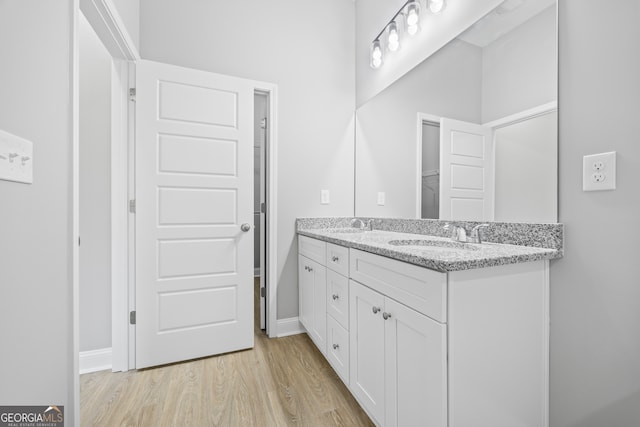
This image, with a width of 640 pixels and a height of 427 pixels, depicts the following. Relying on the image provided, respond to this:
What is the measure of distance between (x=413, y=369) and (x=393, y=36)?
2.08m

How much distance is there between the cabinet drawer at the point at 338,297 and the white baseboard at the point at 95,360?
1462 millimetres

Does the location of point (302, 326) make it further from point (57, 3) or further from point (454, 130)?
point (57, 3)

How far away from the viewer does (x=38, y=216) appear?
81 cm

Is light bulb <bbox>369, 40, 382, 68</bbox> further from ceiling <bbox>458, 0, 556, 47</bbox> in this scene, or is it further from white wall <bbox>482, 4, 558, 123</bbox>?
white wall <bbox>482, 4, 558, 123</bbox>

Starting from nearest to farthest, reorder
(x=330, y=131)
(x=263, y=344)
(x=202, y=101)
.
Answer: (x=202, y=101)
(x=263, y=344)
(x=330, y=131)

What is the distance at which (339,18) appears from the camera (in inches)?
97.7

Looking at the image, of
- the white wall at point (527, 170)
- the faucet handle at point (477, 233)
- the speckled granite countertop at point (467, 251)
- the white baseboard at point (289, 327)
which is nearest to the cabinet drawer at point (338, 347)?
the speckled granite countertop at point (467, 251)

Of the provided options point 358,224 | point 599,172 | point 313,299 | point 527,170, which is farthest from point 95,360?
point 599,172

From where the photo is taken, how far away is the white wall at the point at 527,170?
42.8 inches

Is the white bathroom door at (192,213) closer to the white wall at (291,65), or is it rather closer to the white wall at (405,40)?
the white wall at (291,65)

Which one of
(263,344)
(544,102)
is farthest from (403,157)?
(263,344)

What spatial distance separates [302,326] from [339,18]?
269cm

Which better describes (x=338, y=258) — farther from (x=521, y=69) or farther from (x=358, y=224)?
(x=521, y=69)

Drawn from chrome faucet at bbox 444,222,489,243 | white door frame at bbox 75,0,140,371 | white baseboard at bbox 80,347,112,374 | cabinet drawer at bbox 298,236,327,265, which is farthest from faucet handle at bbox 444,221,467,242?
white baseboard at bbox 80,347,112,374
